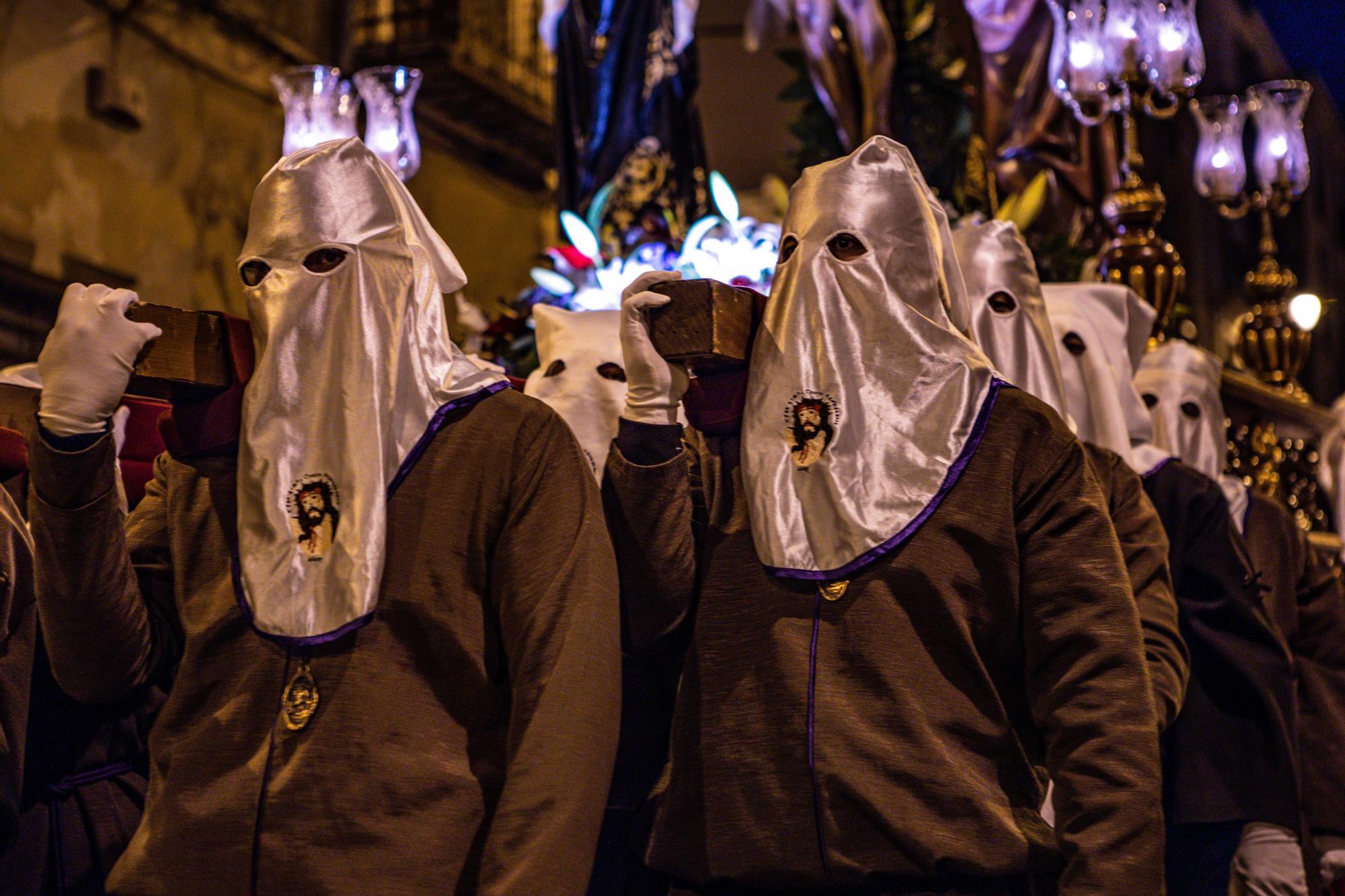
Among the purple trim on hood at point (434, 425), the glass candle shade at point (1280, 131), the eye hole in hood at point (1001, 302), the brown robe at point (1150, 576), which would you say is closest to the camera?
the purple trim on hood at point (434, 425)

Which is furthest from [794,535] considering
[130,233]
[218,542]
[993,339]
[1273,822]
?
[130,233]

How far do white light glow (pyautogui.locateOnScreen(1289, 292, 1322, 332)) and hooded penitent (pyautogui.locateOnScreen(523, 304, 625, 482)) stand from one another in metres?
4.44

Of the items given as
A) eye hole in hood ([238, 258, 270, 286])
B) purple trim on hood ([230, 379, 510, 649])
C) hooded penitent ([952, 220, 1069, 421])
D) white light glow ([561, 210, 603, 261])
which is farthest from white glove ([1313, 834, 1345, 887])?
eye hole in hood ([238, 258, 270, 286])

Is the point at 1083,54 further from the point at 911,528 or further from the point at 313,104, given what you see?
the point at 911,528

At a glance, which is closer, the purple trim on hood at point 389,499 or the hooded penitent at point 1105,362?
the purple trim on hood at point 389,499

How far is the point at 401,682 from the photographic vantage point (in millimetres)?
2664

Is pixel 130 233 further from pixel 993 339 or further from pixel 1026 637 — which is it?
pixel 1026 637

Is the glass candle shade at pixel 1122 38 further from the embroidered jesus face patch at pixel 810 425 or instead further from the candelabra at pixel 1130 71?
the embroidered jesus face patch at pixel 810 425

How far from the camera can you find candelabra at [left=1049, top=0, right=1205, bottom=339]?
6.75m

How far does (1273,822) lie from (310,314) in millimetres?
2963

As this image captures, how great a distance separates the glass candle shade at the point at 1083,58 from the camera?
6945 mm

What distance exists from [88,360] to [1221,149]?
6.21 meters

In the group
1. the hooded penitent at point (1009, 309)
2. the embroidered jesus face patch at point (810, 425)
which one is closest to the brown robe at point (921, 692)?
the embroidered jesus face patch at point (810, 425)

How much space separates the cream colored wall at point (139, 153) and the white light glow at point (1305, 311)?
8206mm
